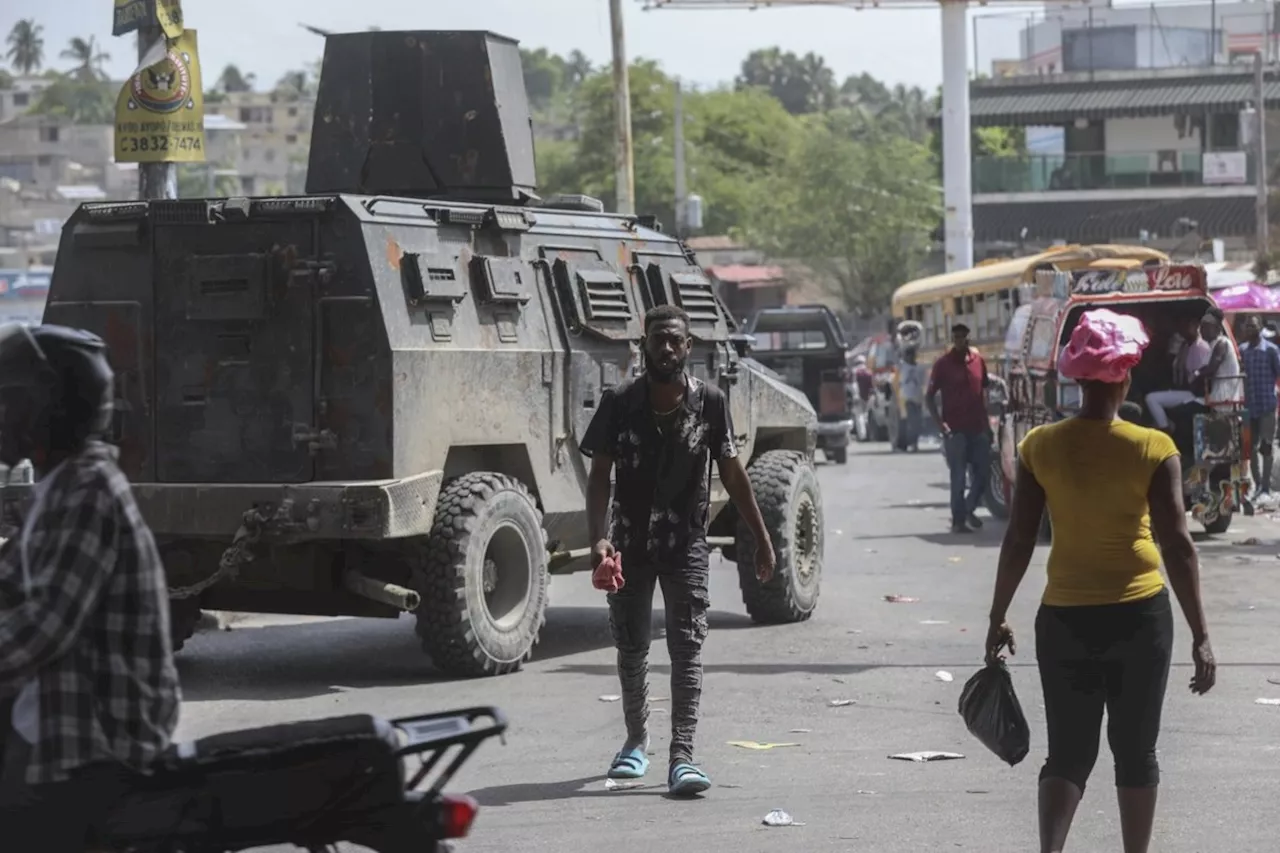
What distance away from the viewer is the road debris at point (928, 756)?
913 cm

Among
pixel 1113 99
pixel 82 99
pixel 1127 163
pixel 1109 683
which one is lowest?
pixel 1109 683

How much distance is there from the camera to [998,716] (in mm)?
6617

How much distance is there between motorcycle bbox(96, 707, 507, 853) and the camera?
14.7 ft

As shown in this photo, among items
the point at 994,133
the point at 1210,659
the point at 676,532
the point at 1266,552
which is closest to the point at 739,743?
the point at 676,532

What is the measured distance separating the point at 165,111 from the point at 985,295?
2069cm

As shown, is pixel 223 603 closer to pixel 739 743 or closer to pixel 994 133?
pixel 739 743

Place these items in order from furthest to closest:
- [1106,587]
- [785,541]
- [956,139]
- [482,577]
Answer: [956,139] < [785,541] < [482,577] < [1106,587]

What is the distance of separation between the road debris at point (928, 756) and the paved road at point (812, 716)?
8 centimetres

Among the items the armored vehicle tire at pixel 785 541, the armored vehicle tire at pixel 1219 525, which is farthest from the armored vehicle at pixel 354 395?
the armored vehicle tire at pixel 1219 525

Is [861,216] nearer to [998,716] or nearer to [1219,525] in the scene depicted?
[1219,525]

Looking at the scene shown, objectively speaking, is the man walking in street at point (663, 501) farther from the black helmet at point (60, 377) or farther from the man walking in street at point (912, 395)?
the man walking in street at point (912, 395)

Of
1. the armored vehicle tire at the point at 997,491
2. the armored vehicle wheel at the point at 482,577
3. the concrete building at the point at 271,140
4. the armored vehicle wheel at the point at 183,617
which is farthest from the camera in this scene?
the concrete building at the point at 271,140

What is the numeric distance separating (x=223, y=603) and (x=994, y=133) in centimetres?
8535

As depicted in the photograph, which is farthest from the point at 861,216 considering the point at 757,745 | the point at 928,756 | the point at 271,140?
the point at 271,140
